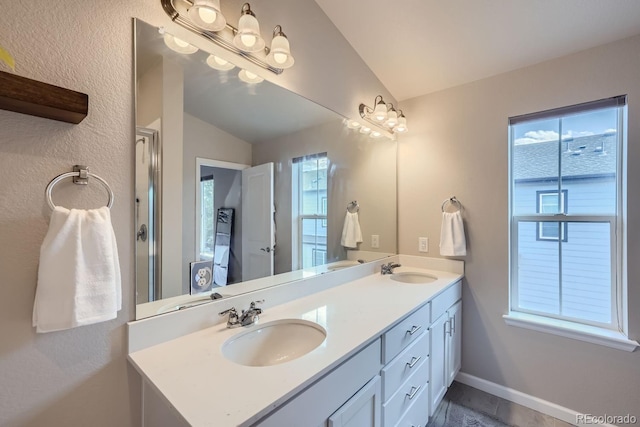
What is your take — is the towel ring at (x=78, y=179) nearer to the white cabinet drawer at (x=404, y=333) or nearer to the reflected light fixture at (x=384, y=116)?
the white cabinet drawer at (x=404, y=333)

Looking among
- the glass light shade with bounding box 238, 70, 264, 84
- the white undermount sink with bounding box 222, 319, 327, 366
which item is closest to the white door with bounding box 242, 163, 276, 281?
the white undermount sink with bounding box 222, 319, 327, 366

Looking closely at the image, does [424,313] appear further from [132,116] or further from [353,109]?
[132,116]

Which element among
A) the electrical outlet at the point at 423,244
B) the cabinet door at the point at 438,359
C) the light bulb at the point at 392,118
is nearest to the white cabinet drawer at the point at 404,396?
the cabinet door at the point at 438,359

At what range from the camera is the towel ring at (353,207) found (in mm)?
2098

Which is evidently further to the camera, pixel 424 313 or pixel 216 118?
pixel 424 313

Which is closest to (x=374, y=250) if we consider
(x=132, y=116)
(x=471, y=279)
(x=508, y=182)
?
(x=471, y=279)

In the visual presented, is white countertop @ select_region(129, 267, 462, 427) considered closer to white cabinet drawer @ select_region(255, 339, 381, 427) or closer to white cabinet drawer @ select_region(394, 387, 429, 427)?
white cabinet drawer @ select_region(255, 339, 381, 427)

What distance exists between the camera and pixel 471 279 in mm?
2129

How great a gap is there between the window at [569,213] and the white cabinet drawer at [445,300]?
37cm

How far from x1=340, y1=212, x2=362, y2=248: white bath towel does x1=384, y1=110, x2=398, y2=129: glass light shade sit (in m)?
0.77

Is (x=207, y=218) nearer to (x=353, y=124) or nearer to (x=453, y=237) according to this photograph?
(x=353, y=124)

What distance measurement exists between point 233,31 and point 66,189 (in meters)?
0.94

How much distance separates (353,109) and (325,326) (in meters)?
1.53

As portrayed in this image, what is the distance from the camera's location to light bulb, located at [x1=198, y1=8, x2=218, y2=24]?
1.07 m
